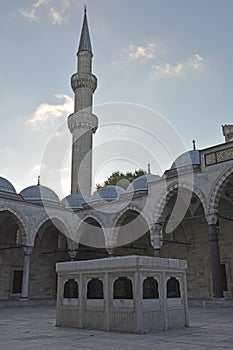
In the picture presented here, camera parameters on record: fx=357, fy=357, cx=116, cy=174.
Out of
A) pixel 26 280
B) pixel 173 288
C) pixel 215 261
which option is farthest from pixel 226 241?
pixel 173 288

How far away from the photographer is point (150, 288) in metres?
6.00

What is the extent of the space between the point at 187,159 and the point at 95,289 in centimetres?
1078

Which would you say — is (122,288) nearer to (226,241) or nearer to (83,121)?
(226,241)

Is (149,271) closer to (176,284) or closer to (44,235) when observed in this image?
(176,284)

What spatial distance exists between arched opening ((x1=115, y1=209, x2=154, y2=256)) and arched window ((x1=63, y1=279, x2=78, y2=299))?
1296 centimetres

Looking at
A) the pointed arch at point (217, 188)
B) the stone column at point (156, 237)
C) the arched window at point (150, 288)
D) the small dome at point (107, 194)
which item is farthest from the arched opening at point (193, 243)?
the arched window at point (150, 288)

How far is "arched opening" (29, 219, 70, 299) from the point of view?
2064cm

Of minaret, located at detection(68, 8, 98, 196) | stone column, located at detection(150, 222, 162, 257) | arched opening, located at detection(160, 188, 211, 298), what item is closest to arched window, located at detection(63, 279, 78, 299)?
stone column, located at detection(150, 222, 162, 257)

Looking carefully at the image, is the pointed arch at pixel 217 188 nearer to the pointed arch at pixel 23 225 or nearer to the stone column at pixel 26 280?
the pointed arch at pixel 23 225

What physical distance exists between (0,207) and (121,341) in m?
13.0

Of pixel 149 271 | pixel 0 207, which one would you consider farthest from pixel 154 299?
pixel 0 207

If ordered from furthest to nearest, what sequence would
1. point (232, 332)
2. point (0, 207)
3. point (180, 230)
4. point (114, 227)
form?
point (180, 230)
point (114, 227)
point (0, 207)
point (232, 332)

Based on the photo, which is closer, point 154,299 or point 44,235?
point 154,299

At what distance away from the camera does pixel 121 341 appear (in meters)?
4.82
